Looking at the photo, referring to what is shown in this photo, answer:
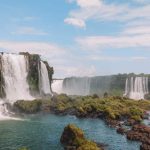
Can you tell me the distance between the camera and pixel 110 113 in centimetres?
9175

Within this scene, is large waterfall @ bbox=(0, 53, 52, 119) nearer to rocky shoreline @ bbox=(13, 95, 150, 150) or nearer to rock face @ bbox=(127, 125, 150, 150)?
rocky shoreline @ bbox=(13, 95, 150, 150)

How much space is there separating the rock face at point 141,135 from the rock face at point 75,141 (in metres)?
8.78

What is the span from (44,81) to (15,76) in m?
19.0

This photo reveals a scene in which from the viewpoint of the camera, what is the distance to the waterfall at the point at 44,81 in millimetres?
131500

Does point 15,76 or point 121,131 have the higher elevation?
point 15,76

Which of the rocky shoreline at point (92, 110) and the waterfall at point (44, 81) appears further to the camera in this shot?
the waterfall at point (44, 81)

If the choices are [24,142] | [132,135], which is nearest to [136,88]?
[132,135]

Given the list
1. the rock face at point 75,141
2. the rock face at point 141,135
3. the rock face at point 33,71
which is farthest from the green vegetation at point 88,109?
the rock face at point 75,141

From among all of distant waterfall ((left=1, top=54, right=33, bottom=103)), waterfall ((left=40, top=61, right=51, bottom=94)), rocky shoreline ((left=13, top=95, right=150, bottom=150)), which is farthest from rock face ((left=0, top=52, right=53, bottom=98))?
rocky shoreline ((left=13, top=95, right=150, bottom=150))

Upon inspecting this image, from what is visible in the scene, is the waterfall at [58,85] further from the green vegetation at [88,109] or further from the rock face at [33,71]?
the green vegetation at [88,109]

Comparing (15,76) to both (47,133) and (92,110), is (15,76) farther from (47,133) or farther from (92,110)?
(47,133)

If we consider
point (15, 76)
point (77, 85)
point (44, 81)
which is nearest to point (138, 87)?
point (77, 85)

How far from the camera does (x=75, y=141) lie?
56.6m

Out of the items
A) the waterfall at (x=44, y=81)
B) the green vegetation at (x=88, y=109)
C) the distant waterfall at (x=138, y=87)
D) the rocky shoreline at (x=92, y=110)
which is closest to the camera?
the rocky shoreline at (x=92, y=110)
